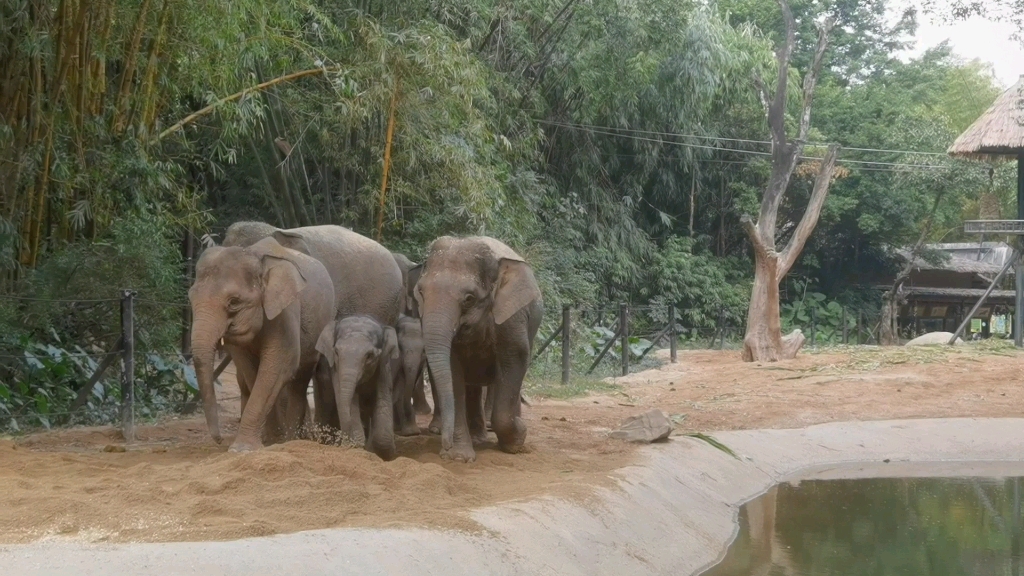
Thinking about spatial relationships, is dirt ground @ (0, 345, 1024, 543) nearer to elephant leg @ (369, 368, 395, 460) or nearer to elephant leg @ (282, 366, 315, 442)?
elephant leg @ (369, 368, 395, 460)

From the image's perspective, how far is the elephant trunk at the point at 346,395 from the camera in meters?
7.96

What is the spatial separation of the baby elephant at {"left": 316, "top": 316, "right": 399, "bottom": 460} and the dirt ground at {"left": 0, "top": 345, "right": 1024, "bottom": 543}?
1.28ft

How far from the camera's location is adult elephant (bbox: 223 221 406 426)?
9.58m

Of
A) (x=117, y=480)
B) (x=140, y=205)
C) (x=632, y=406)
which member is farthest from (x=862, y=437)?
(x=117, y=480)

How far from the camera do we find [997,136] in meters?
27.9

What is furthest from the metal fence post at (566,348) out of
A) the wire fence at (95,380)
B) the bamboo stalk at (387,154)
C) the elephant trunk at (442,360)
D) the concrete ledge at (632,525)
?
the elephant trunk at (442,360)

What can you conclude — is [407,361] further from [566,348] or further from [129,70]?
[566,348]

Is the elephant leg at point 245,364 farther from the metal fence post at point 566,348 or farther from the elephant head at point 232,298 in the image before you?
the metal fence post at point 566,348

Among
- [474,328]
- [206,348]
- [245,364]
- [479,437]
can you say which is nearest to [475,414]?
[479,437]

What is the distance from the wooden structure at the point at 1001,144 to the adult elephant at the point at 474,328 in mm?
20133

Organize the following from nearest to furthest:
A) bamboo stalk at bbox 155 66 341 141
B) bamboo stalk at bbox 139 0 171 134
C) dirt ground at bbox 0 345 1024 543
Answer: dirt ground at bbox 0 345 1024 543
bamboo stalk at bbox 139 0 171 134
bamboo stalk at bbox 155 66 341 141

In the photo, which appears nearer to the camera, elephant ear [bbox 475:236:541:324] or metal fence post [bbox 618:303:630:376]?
elephant ear [bbox 475:236:541:324]

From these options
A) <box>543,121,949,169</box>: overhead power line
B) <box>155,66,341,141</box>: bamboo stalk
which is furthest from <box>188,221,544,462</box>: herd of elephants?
<box>543,121,949,169</box>: overhead power line

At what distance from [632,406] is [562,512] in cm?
719
